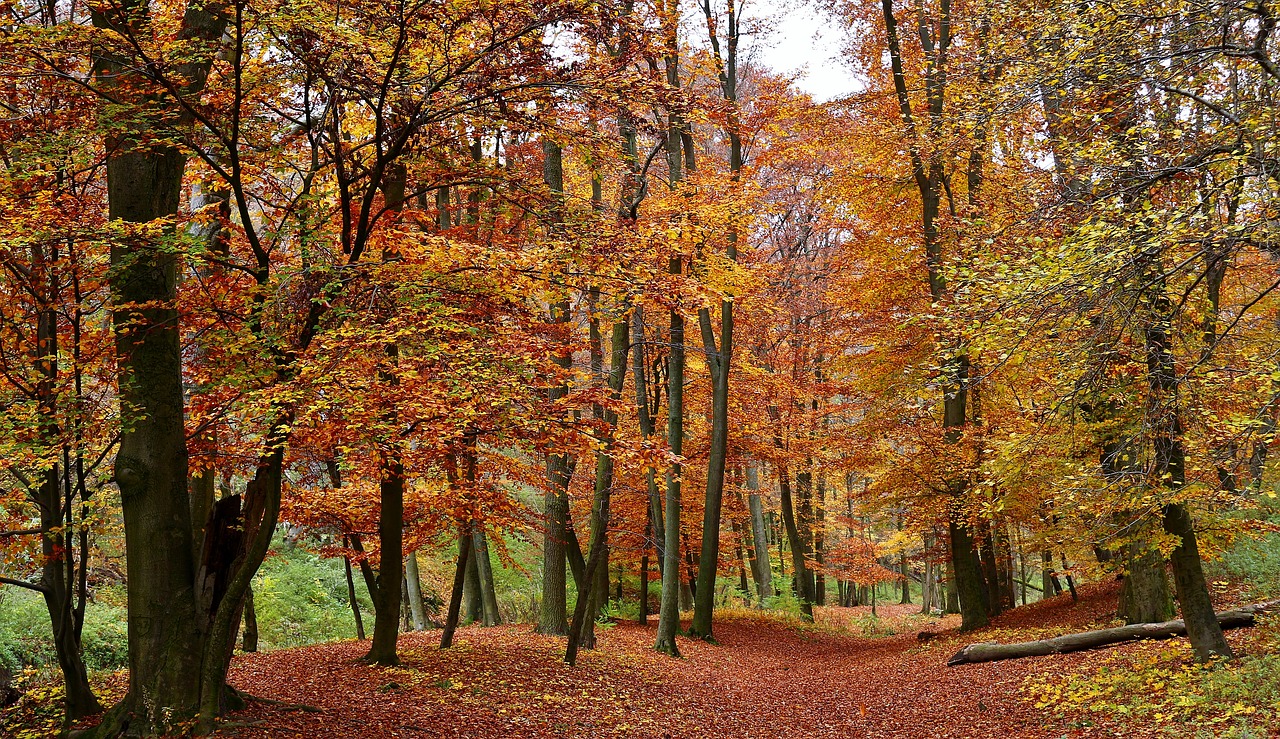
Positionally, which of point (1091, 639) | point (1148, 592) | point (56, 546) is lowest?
point (1091, 639)

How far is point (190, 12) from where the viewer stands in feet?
22.7

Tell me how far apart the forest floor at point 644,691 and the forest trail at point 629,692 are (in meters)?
0.03

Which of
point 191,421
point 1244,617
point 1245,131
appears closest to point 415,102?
point 191,421

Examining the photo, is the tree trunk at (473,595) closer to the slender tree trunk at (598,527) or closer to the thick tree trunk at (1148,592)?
the slender tree trunk at (598,527)

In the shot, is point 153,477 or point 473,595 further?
point 473,595

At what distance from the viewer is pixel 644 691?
441 inches

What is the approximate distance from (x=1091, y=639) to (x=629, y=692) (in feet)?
20.1

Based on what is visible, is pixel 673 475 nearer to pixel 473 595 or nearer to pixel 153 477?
pixel 473 595

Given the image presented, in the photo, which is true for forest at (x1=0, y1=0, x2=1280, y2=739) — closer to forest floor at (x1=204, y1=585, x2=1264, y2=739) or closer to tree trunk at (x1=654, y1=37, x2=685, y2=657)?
forest floor at (x1=204, y1=585, x2=1264, y2=739)

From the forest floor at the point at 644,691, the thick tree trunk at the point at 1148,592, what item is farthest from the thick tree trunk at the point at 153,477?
the thick tree trunk at the point at 1148,592

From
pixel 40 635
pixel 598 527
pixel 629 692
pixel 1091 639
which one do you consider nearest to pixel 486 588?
pixel 598 527

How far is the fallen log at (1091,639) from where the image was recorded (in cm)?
933

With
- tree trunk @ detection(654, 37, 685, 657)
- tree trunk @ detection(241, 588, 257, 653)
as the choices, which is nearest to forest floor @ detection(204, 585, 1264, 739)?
tree trunk @ detection(654, 37, 685, 657)

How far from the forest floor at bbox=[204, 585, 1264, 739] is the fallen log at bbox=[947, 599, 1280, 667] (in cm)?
24
